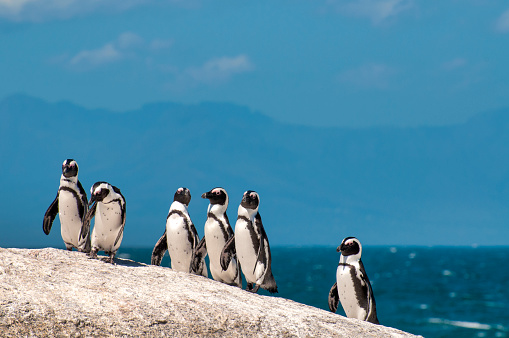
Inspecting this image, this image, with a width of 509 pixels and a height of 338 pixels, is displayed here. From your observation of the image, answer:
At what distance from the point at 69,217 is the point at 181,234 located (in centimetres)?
146

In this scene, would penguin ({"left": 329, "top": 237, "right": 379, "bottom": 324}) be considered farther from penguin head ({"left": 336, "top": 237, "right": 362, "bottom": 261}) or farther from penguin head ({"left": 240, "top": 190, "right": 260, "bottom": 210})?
penguin head ({"left": 240, "top": 190, "right": 260, "bottom": 210})

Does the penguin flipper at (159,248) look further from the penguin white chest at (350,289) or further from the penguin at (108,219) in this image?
the penguin white chest at (350,289)

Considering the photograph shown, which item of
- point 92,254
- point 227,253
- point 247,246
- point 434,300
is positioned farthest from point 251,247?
point 434,300

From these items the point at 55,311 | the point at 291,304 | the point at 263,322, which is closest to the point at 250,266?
the point at 291,304

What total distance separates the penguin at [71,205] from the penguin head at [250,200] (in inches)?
79.5

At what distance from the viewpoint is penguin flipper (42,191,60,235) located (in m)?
8.68

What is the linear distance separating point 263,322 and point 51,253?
2.69 meters

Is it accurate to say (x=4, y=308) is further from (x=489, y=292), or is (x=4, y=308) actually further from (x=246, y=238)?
(x=489, y=292)

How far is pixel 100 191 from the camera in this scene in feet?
25.9

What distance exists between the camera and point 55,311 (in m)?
5.79

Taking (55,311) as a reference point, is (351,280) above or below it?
above

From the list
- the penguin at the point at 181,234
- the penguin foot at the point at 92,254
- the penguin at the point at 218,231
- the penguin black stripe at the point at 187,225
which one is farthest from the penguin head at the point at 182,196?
the penguin foot at the point at 92,254

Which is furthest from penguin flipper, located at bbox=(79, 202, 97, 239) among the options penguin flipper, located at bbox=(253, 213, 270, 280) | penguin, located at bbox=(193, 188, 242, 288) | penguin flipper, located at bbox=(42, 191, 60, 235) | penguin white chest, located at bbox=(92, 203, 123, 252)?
penguin flipper, located at bbox=(253, 213, 270, 280)

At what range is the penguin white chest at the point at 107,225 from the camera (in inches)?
319
